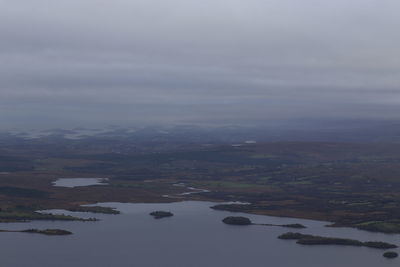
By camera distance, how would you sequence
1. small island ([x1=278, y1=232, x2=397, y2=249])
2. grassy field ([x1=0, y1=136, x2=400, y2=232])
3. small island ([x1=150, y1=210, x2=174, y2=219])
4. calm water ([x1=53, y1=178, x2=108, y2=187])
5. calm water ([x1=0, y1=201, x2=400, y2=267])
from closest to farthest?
calm water ([x1=0, y1=201, x2=400, y2=267])
small island ([x1=278, y1=232, x2=397, y2=249])
small island ([x1=150, y1=210, x2=174, y2=219])
grassy field ([x1=0, y1=136, x2=400, y2=232])
calm water ([x1=53, y1=178, x2=108, y2=187])

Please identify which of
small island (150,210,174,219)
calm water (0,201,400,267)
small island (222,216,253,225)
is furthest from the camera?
small island (150,210,174,219)

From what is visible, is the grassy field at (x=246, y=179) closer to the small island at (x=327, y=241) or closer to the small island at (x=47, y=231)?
the small island at (x=327, y=241)

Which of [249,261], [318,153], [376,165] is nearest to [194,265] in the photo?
[249,261]

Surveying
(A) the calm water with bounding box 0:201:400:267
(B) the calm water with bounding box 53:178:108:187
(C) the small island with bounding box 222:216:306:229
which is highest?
(C) the small island with bounding box 222:216:306:229

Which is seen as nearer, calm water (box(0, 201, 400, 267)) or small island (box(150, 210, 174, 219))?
calm water (box(0, 201, 400, 267))

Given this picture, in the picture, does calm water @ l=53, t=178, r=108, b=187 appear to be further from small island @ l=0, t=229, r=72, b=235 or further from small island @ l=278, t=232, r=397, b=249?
small island @ l=278, t=232, r=397, b=249

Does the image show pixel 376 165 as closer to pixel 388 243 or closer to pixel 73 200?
pixel 73 200

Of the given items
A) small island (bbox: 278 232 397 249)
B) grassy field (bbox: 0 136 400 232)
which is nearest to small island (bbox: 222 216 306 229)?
grassy field (bbox: 0 136 400 232)
